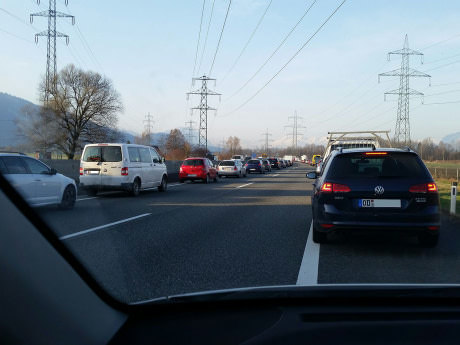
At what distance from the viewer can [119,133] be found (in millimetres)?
55062

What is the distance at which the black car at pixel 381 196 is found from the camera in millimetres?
6340

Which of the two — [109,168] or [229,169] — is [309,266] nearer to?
[109,168]

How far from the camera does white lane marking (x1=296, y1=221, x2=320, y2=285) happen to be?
4.95 meters

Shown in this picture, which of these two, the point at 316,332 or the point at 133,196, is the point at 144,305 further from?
the point at 133,196

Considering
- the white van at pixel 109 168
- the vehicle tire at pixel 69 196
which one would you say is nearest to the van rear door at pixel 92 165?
the white van at pixel 109 168

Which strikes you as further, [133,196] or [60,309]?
[133,196]

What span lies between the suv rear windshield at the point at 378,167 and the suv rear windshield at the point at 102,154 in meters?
10.3

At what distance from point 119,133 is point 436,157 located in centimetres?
4751

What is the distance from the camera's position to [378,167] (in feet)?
22.7

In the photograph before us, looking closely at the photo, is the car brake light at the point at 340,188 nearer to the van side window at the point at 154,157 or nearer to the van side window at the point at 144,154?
the van side window at the point at 144,154

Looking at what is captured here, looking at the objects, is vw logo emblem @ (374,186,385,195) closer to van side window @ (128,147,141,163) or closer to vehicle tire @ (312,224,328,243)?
vehicle tire @ (312,224,328,243)

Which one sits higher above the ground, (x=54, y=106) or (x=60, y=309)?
(x=54, y=106)

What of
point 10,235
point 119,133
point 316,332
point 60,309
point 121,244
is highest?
point 119,133

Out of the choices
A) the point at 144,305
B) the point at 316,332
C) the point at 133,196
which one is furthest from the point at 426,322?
the point at 133,196
